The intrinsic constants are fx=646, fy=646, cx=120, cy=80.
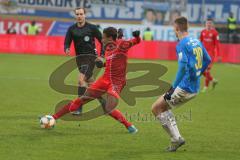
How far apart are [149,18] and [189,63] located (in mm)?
35275

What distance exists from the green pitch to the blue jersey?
3.69ft

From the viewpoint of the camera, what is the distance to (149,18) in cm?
4488

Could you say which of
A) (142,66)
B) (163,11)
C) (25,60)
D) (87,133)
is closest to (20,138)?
(87,133)

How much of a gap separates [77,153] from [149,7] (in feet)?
119

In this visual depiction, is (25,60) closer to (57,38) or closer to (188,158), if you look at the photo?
(57,38)

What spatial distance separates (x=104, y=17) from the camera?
1823 inches

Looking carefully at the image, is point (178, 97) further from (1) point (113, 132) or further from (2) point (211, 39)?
(2) point (211, 39)

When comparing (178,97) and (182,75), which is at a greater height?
(182,75)

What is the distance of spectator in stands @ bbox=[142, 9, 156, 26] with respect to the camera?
4456cm

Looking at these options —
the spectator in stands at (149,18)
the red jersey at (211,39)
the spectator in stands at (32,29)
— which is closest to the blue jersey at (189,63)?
the red jersey at (211,39)

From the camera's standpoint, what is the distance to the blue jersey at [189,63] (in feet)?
32.2

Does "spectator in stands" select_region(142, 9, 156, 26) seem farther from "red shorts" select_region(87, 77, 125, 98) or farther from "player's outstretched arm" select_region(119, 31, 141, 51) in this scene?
"player's outstretched arm" select_region(119, 31, 141, 51)

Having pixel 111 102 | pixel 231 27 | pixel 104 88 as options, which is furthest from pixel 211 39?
pixel 231 27

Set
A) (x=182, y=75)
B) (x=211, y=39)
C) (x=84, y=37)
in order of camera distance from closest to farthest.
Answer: (x=182, y=75)
(x=84, y=37)
(x=211, y=39)
